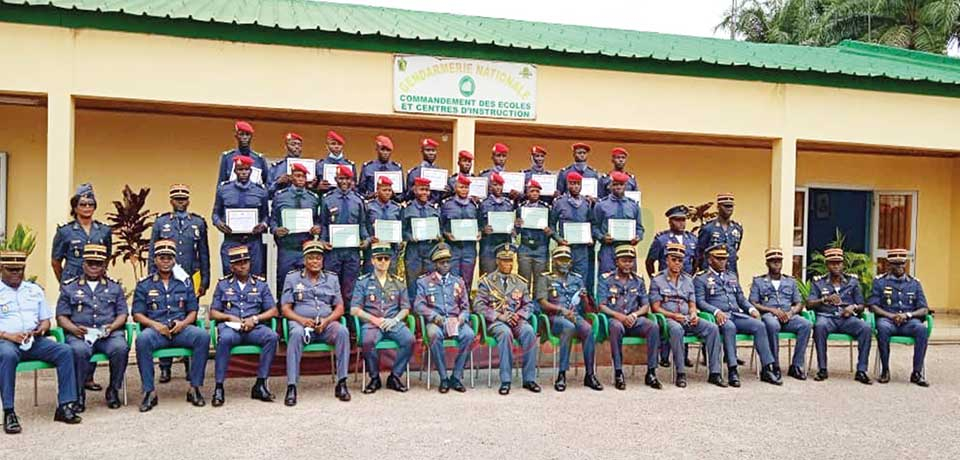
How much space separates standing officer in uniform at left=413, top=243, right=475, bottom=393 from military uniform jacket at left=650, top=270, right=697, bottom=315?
1.82 metres

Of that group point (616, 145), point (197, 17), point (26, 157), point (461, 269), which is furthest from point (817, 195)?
point (26, 157)

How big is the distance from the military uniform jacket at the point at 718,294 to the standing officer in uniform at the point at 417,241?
264 cm

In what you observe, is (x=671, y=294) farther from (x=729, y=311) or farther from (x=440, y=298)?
(x=440, y=298)

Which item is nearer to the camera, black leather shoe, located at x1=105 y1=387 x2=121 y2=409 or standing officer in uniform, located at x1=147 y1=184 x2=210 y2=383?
black leather shoe, located at x1=105 y1=387 x2=121 y2=409

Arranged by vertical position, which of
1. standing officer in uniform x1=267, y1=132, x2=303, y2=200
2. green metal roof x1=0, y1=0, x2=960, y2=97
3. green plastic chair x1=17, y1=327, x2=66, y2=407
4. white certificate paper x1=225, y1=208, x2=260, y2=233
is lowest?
green plastic chair x1=17, y1=327, x2=66, y2=407

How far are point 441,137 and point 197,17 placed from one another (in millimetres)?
3581

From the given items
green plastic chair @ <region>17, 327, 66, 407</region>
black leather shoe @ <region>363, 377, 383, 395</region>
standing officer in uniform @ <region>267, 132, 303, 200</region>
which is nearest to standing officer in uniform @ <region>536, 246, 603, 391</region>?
black leather shoe @ <region>363, 377, 383, 395</region>

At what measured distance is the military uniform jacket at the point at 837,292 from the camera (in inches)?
328

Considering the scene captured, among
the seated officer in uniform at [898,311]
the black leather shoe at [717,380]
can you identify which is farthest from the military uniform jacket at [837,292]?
the black leather shoe at [717,380]

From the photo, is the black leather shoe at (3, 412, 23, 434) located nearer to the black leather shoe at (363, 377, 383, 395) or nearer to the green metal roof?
the black leather shoe at (363, 377, 383, 395)

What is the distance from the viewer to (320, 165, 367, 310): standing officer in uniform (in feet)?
25.5

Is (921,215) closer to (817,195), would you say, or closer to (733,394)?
(817,195)

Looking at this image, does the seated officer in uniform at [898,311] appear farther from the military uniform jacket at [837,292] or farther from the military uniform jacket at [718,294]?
the military uniform jacket at [718,294]

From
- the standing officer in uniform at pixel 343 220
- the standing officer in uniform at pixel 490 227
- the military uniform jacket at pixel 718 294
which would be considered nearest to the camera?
the standing officer in uniform at pixel 343 220
